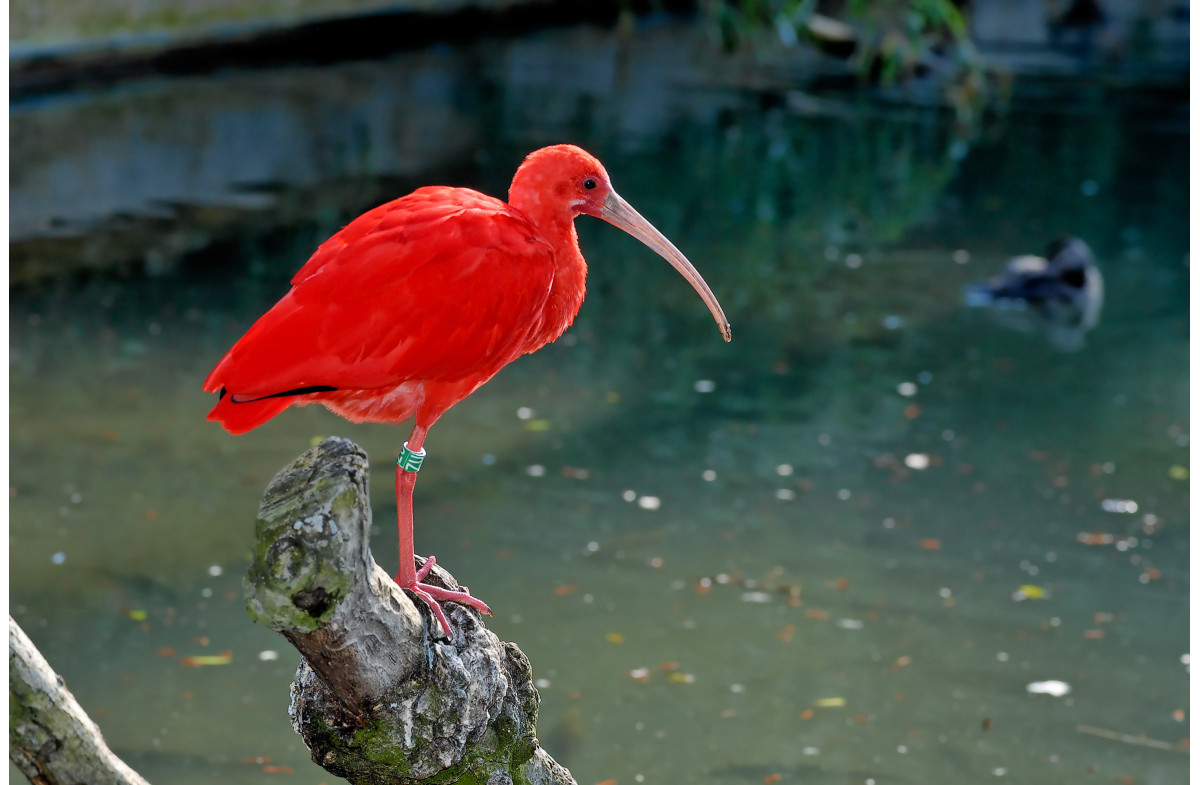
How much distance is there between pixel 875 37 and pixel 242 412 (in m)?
23.2

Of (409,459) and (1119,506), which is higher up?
(409,459)

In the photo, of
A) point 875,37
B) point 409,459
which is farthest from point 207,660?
point 875,37

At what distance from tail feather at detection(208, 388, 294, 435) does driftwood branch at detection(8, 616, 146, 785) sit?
0.61 metres

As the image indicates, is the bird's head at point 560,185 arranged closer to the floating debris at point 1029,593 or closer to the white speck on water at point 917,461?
the floating debris at point 1029,593

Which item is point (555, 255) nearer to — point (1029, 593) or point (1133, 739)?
point (1133, 739)

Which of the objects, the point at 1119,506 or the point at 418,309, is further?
the point at 1119,506

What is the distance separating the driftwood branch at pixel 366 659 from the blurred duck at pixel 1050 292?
8975mm

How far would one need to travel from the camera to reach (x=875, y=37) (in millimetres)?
24781

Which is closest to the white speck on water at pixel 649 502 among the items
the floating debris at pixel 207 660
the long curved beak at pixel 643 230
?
the floating debris at pixel 207 660

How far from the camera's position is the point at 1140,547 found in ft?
24.9

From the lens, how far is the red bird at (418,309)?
3031 mm

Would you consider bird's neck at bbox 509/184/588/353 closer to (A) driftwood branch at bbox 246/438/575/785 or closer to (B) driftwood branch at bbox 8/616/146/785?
(A) driftwood branch at bbox 246/438/575/785

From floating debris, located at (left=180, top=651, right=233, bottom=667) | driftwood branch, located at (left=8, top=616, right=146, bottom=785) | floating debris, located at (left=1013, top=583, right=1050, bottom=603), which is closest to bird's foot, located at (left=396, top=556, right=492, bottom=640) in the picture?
driftwood branch, located at (left=8, top=616, right=146, bottom=785)

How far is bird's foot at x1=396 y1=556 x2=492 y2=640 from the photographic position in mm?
3240
